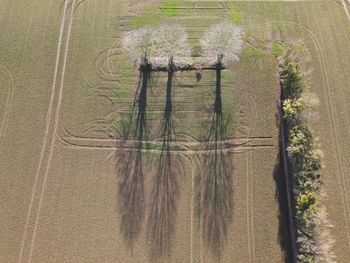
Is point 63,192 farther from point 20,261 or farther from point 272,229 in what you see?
point 272,229

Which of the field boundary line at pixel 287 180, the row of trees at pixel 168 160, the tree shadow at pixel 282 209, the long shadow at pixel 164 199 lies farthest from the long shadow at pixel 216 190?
the field boundary line at pixel 287 180

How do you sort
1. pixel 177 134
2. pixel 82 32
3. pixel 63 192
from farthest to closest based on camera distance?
pixel 82 32
pixel 177 134
pixel 63 192

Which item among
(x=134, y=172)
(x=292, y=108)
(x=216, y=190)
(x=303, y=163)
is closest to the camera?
(x=303, y=163)

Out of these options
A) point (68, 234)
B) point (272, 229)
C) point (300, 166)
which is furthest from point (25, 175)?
point (300, 166)

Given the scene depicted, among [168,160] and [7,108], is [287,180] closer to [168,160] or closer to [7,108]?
[168,160]

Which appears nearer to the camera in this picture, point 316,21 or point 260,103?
point 260,103

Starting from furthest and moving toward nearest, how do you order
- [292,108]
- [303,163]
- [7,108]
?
[7,108]
[292,108]
[303,163]

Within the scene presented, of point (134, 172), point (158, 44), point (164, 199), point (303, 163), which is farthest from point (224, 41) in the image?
point (164, 199)

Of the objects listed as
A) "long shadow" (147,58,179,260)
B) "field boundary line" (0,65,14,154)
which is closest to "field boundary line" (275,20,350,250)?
"long shadow" (147,58,179,260)
